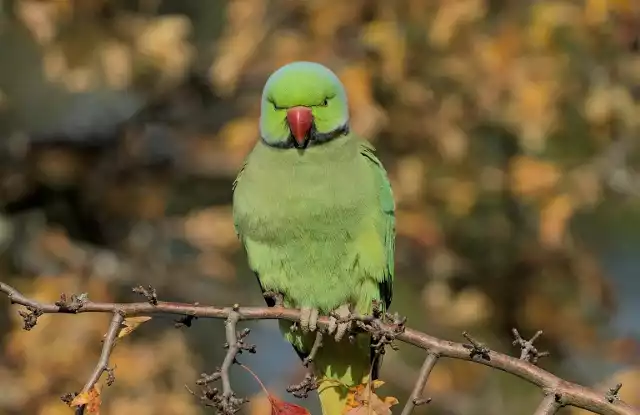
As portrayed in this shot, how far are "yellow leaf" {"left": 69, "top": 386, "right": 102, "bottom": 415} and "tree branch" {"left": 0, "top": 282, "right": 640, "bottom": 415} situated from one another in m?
0.07

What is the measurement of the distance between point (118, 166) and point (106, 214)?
311 mm

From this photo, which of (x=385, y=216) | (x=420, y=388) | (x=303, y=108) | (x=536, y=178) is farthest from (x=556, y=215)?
(x=420, y=388)

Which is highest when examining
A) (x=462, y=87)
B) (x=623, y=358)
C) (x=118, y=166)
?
(x=462, y=87)

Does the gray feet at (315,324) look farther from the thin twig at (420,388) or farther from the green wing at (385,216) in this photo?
the thin twig at (420,388)

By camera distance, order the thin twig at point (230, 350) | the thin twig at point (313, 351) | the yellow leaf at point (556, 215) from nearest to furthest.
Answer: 1. the thin twig at point (230, 350)
2. the thin twig at point (313, 351)
3. the yellow leaf at point (556, 215)

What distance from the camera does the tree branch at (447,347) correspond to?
1.41m

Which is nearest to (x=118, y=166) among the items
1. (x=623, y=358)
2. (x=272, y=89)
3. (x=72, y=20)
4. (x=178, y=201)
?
(x=178, y=201)

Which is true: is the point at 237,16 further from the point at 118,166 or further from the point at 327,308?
the point at 327,308

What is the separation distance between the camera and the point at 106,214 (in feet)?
15.8

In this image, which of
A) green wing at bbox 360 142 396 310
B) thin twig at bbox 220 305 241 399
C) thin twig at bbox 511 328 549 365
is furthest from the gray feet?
thin twig at bbox 511 328 549 365

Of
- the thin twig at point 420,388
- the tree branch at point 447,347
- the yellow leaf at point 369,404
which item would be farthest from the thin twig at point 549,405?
the yellow leaf at point 369,404

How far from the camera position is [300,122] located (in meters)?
2.27

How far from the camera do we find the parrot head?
2.31 meters

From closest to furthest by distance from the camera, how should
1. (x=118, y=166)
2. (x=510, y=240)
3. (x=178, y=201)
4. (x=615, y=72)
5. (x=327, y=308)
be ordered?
(x=327, y=308)
(x=615, y=72)
(x=510, y=240)
(x=118, y=166)
(x=178, y=201)
